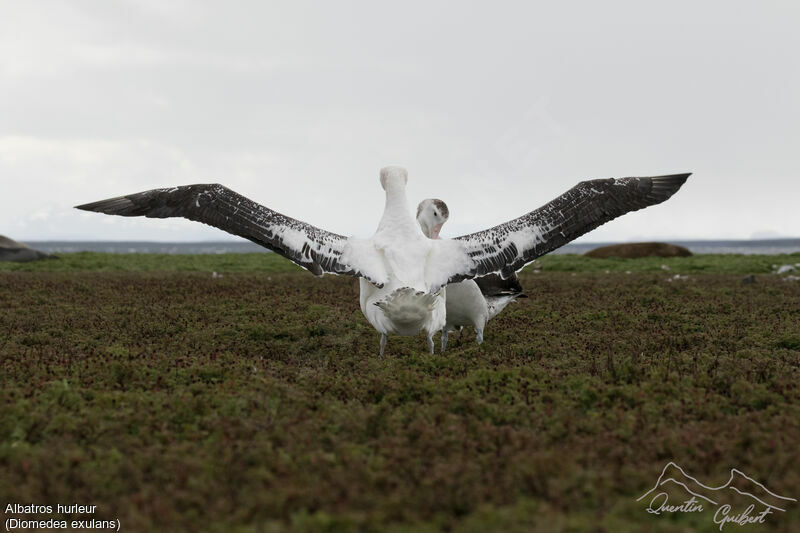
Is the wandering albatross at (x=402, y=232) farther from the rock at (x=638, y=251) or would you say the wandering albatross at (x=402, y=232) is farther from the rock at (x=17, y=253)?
the rock at (x=638, y=251)

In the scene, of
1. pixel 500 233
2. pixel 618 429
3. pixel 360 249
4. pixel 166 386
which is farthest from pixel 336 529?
pixel 500 233

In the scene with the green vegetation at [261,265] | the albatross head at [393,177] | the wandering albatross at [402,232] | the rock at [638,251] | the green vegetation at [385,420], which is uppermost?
the albatross head at [393,177]

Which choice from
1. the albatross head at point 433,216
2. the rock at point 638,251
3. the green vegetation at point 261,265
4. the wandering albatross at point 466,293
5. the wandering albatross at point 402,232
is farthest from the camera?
the rock at point 638,251

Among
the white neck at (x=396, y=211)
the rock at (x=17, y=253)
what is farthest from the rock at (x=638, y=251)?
the white neck at (x=396, y=211)

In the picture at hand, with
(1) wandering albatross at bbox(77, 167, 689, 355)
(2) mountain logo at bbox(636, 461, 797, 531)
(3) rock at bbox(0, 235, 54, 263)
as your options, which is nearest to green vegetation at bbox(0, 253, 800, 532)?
(2) mountain logo at bbox(636, 461, 797, 531)

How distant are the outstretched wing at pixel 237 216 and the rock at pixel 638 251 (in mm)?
25506

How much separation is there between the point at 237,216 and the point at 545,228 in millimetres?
4023

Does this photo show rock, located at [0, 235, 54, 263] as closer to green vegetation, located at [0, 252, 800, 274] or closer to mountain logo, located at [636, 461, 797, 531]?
green vegetation, located at [0, 252, 800, 274]

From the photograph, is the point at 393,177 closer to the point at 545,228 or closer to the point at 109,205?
the point at 545,228

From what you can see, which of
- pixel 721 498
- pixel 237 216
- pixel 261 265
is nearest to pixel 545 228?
pixel 237 216

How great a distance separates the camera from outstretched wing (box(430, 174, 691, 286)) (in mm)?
8680

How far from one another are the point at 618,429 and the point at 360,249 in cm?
391

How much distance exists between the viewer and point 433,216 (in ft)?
33.1

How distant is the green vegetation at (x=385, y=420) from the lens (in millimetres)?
4270
